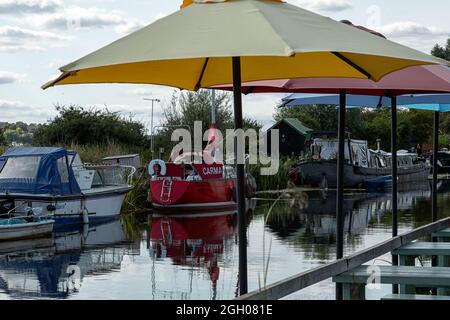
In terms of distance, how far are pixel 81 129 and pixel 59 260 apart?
25512mm

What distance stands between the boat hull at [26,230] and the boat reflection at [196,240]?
240 centimetres

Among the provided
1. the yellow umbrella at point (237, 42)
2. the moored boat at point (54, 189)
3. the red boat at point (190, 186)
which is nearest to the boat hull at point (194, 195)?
the red boat at point (190, 186)

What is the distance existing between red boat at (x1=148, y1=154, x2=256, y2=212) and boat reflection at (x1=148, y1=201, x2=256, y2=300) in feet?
2.48

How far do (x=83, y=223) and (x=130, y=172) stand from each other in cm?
588

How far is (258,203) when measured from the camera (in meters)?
33.1

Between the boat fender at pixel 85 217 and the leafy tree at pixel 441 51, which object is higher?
the leafy tree at pixel 441 51

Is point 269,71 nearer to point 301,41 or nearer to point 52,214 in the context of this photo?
point 301,41

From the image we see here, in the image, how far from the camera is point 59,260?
16422mm

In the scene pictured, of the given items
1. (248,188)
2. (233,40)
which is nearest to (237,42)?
(233,40)

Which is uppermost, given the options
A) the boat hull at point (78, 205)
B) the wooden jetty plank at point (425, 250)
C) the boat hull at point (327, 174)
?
the boat hull at point (327, 174)

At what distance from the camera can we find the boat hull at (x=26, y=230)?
19297 millimetres

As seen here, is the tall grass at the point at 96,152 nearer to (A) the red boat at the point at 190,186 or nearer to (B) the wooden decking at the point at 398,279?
(A) the red boat at the point at 190,186
